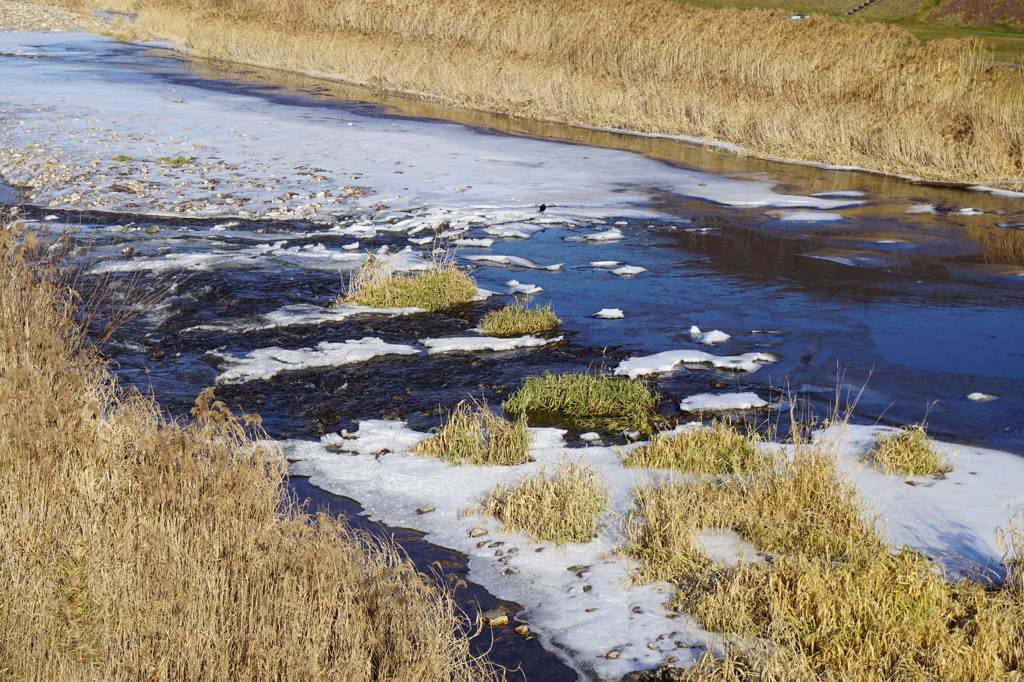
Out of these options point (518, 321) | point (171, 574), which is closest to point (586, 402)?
point (518, 321)

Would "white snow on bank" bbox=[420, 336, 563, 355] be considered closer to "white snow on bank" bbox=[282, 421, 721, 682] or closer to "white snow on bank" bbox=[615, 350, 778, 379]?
"white snow on bank" bbox=[615, 350, 778, 379]

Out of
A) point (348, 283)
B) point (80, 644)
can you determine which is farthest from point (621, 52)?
point (80, 644)

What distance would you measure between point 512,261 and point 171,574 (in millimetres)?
8012

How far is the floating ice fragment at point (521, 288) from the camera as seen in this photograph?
10.1 metres

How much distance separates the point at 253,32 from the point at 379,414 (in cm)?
2751

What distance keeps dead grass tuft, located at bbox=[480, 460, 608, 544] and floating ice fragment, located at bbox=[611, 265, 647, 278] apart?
18.5 ft

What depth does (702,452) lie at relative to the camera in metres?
5.92

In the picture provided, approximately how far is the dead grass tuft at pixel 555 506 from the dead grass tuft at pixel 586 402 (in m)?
1.38

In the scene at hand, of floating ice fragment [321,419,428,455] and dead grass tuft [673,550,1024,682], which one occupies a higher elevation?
dead grass tuft [673,550,1024,682]

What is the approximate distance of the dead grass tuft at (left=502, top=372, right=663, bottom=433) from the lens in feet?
22.5

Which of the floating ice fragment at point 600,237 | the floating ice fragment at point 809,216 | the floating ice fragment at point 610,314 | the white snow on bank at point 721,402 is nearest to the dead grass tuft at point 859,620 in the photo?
the white snow on bank at point 721,402

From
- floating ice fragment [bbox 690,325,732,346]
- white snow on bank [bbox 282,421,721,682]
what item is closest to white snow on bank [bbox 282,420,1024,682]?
white snow on bank [bbox 282,421,721,682]

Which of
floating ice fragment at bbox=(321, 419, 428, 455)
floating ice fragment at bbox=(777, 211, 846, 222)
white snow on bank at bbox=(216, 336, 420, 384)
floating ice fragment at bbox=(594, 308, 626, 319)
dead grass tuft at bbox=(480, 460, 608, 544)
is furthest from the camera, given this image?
floating ice fragment at bbox=(777, 211, 846, 222)

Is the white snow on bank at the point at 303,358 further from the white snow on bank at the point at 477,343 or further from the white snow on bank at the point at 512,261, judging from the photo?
the white snow on bank at the point at 512,261
